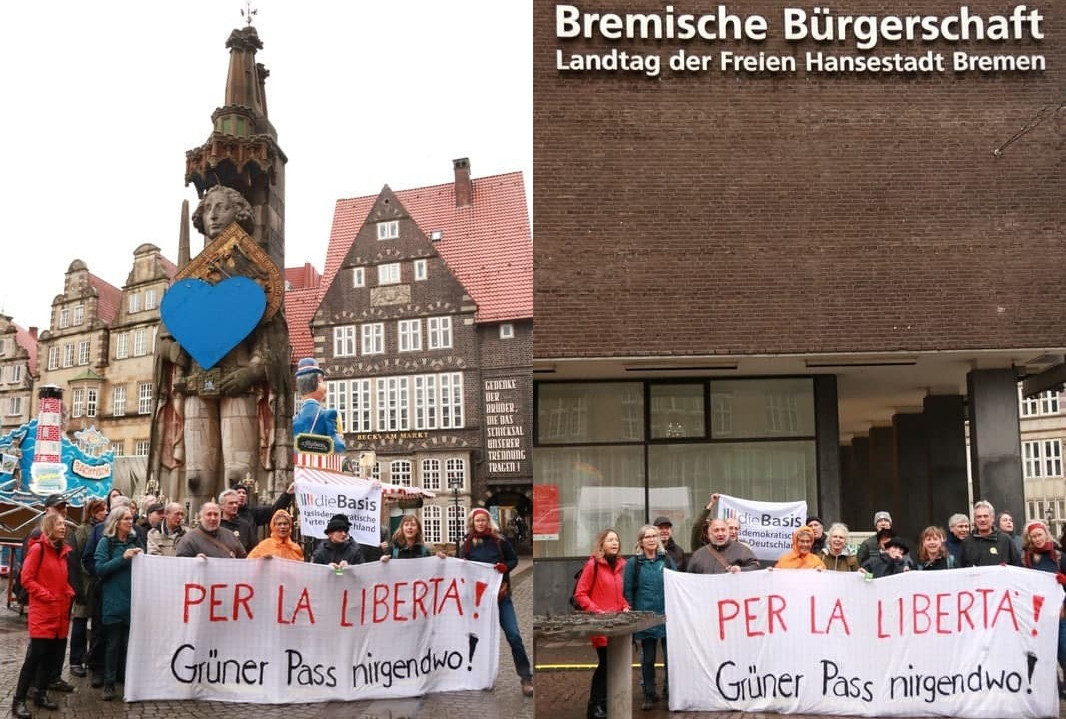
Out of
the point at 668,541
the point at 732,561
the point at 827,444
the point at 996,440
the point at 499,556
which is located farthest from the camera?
the point at 827,444

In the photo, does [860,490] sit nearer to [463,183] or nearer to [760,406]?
[760,406]

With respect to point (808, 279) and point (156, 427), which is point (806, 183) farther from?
point (156, 427)

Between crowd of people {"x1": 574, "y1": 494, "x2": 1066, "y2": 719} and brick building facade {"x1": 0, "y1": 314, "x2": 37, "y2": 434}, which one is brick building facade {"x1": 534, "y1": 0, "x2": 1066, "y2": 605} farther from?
brick building facade {"x1": 0, "y1": 314, "x2": 37, "y2": 434}

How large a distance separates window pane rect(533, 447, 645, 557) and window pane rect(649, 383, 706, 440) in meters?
0.49

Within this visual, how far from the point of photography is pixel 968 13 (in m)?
14.9

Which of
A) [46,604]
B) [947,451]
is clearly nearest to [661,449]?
[947,451]

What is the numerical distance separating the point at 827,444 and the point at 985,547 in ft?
19.3

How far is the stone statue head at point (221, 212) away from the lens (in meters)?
4.98

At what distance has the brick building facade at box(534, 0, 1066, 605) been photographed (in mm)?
14469

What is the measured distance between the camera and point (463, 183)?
188 inches

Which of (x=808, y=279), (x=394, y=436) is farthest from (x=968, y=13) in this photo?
(x=394, y=436)

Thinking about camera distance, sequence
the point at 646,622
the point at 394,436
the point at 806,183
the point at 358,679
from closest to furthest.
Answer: the point at 394,436, the point at 358,679, the point at 646,622, the point at 806,183

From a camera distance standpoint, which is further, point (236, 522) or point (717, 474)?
point (717, 474)

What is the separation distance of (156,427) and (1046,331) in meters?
12.6
